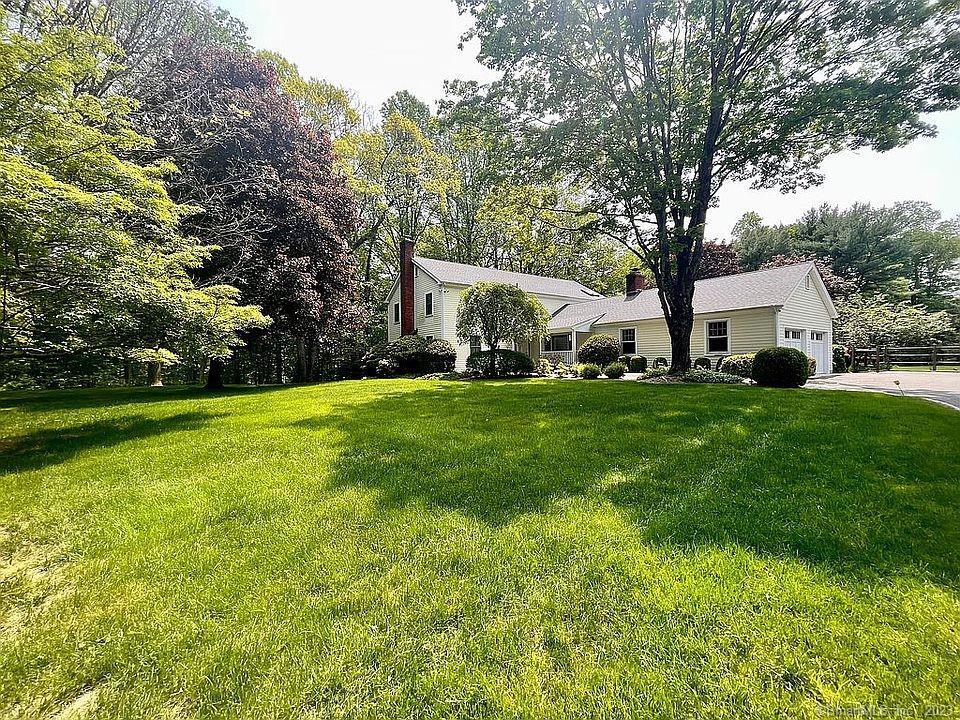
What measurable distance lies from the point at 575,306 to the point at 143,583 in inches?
971

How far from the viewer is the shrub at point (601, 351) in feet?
62.0

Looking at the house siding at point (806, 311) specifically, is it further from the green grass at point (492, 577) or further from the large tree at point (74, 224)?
the large tree at point (74, 224)

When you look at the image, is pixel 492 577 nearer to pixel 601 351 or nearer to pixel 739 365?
pixel 739 365

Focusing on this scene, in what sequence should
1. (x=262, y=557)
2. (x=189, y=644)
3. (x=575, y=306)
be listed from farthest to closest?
(x=575, y=306)
(x=262, y=557)
(x=189, y=644)

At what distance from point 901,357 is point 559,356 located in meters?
→ 17.7

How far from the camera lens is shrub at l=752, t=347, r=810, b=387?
1073 centimetres

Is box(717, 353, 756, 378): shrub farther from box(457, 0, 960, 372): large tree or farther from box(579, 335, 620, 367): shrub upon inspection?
box(579, 335, 620, 367): shrub

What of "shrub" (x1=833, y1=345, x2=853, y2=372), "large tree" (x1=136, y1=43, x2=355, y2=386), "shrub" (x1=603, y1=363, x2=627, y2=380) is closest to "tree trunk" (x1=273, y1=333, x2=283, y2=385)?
"large tree" (x1=136, y1=43, x2=355, y2=386)

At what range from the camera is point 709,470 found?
4.46 m

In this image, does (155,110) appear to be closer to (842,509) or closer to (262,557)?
(262,557)

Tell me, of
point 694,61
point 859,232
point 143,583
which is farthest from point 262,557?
point 859,232

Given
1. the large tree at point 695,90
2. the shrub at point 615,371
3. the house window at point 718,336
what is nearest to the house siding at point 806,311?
the house window at point 718,336

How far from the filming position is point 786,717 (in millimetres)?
1750

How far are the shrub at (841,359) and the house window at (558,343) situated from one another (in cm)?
1295
